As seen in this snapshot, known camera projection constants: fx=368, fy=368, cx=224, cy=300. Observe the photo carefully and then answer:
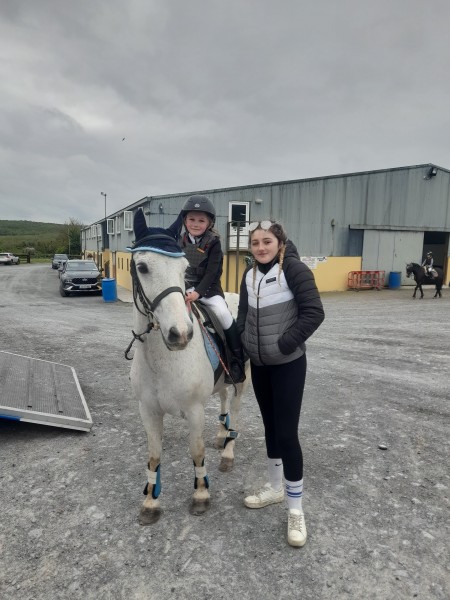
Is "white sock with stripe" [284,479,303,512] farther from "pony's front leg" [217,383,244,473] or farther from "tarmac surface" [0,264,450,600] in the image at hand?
"pony's front leg" [217,383,244,473]

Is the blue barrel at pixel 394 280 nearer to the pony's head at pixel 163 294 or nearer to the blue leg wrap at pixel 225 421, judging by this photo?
the blue leg wrap at pixel 225 421

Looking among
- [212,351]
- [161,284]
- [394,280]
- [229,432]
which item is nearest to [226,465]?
[229,432]

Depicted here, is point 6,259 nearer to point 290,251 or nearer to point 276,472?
point 276,472

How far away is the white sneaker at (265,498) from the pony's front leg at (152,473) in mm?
826

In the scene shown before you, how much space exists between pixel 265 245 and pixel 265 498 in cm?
234

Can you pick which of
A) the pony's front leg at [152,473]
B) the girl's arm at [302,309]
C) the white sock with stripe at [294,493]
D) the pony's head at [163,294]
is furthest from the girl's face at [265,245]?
the white sock with stripe at [294,493]

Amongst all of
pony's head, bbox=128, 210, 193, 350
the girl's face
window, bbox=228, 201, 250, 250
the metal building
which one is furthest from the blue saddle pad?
window, bbox=228, 201, 250, 250

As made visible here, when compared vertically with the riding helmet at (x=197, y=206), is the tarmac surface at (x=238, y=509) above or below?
below

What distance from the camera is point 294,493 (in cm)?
306

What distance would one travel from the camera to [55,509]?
3355mm

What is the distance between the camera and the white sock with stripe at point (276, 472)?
135 inches

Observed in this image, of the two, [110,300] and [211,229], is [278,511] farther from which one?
[110,300]

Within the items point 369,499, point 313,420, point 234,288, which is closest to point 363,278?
point 234,288

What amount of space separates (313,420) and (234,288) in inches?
556
